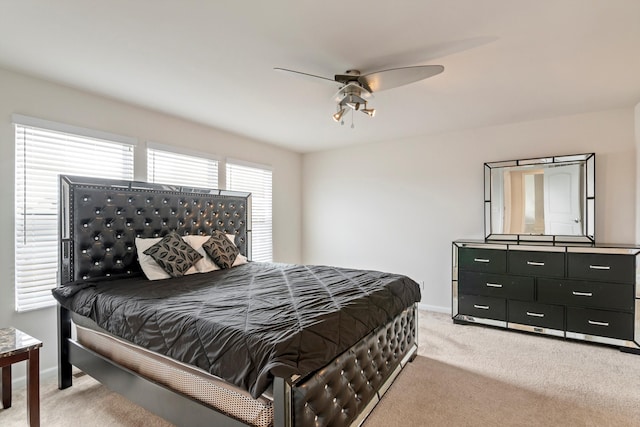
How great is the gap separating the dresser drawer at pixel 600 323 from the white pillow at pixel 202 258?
3.82m

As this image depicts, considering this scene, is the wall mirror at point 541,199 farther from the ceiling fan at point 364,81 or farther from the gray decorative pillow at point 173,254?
the gray decorative pillow at point 173,254

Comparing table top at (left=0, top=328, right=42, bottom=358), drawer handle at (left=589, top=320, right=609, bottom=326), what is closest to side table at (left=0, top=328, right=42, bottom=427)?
table top at (left=0, top=328, right=42, bottom=358)

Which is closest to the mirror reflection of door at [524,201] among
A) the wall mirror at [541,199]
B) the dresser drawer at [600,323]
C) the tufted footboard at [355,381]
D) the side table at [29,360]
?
the wall mirror at [541,199]

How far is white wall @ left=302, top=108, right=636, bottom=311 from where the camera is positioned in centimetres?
364

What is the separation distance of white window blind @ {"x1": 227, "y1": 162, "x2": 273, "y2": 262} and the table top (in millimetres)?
2782

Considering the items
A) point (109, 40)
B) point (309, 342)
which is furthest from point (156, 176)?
point (309, 342)

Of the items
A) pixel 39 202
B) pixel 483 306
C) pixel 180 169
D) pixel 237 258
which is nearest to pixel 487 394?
pixel 483 306

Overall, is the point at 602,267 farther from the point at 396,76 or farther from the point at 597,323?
the point at 396,76

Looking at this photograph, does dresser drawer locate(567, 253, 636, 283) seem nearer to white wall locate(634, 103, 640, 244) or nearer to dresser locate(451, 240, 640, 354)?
dresser locate(451, 240, 640, 354)

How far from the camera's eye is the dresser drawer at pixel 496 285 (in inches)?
144

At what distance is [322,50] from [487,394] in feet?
9.18

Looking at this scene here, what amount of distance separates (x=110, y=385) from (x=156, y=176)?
216 cm

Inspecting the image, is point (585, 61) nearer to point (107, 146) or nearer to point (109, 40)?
point (109, 40)

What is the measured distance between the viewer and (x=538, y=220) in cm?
393
